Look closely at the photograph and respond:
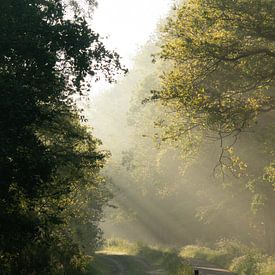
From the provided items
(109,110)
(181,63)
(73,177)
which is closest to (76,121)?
(73,177)

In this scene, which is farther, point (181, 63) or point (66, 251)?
point (181, 63)

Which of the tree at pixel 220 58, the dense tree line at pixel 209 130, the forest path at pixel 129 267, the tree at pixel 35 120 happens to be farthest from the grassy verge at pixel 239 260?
the tree at pixel 35 120

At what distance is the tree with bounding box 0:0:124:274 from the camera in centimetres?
1382

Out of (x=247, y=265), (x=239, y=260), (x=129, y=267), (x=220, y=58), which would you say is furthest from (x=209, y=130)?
(x=220, y=58)

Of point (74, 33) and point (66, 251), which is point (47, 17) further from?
point (66, 251)

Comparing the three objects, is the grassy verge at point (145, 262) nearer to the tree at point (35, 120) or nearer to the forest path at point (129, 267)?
the forest path at point (129, 267)

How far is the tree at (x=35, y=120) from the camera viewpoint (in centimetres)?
1382

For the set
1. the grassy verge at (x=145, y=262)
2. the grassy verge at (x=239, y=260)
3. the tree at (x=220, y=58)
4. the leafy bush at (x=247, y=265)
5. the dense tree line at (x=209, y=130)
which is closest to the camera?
the tree at (x=220, y=58)

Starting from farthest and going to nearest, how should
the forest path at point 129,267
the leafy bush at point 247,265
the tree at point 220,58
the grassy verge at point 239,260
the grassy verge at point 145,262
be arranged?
the forest path at point 129,267 < the leafy bush at point 247,265 < the grassy verge at point 239,260 < the grassy verge at point 145,262 < the tree at point 220,58

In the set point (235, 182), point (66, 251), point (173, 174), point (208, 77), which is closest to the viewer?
point (66, 251)

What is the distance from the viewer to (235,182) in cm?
4431

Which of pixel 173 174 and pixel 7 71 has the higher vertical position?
pixel 173 174

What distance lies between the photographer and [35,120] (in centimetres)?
1488

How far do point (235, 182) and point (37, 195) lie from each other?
31.8 m
